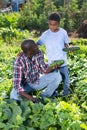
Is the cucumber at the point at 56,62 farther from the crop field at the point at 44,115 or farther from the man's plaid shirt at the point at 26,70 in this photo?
the crop field at the point at 44,115

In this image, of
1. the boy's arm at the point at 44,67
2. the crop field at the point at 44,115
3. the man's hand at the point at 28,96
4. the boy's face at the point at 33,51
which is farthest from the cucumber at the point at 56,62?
the man's hand at the point at 28,96

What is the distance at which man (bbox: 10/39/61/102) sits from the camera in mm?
5133

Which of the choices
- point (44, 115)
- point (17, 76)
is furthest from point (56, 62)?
point (44, 115)

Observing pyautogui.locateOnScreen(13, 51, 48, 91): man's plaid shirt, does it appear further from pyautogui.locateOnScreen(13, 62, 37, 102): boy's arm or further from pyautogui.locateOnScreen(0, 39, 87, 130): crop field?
pyautogui.locateOnScreen(0, 39, 87, 130): crop field

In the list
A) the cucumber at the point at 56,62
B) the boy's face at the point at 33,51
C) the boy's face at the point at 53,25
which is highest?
the boy's face at the point at 53,25

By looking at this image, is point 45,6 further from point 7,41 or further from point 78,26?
point 7,41

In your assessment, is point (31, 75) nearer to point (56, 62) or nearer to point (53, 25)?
point (56, 62)

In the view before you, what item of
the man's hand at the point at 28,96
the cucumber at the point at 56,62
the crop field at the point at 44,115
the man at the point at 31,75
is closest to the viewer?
the crop field at the point at 44,115

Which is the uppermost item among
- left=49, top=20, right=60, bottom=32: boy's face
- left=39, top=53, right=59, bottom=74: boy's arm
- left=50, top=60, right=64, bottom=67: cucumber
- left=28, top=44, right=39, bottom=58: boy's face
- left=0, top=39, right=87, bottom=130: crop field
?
left=49, top=20, right=60, bottom=32: boy's face

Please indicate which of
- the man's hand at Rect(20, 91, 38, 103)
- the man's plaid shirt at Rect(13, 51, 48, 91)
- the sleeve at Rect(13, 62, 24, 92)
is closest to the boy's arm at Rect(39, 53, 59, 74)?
the man's plaid shirt at Rect(13, 51, 48, 91)

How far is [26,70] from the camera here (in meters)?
5.31

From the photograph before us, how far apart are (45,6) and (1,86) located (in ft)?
27.2

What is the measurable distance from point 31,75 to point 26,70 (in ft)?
A: 0.49

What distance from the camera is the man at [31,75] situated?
202 inches
